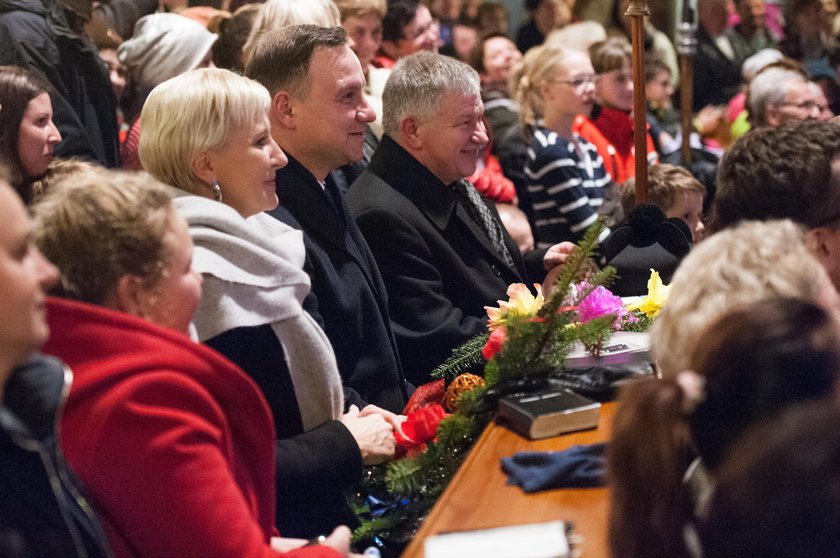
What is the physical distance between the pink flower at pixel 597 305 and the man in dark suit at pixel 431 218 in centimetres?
67

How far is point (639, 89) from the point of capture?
3844 millimetres

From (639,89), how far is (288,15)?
1.29 meters

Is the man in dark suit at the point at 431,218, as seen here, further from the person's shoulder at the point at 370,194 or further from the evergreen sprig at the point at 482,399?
the evergreen sprig at the point at 482,399

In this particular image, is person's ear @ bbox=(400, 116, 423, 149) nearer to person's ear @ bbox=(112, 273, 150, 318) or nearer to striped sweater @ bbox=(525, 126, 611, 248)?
striped sweater @ bbox=(525, 126, 611, 248)

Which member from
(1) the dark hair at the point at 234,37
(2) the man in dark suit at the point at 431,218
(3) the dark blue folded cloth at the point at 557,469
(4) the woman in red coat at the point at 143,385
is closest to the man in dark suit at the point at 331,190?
(2) the man in dark suit at the point at 431,218

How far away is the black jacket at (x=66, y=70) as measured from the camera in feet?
14.2

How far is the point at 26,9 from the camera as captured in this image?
4.41 metres

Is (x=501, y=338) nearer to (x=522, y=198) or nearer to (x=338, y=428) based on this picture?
(x=338, y=428)

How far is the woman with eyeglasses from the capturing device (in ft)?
17.4

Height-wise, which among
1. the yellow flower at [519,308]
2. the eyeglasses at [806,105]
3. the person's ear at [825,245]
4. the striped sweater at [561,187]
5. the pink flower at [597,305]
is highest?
the person's ear at [825,245]

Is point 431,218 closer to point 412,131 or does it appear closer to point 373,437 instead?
point 412,131

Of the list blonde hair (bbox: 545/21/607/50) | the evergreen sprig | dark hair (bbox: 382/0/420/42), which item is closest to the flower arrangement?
the evergreen sprig

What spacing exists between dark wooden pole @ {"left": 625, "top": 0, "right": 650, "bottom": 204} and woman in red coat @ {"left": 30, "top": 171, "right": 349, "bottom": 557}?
2.14m

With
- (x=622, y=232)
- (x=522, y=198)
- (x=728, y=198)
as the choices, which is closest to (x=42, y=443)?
(x=728, y=198)
